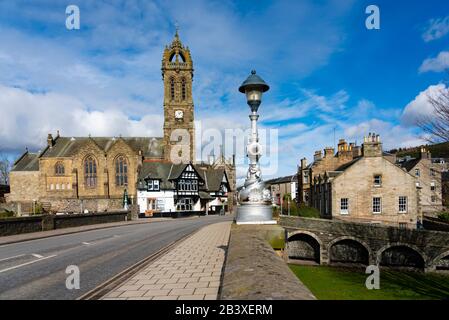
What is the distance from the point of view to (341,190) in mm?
33094

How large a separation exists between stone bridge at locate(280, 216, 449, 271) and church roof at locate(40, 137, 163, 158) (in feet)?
119

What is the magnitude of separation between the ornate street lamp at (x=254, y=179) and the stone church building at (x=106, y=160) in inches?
1626

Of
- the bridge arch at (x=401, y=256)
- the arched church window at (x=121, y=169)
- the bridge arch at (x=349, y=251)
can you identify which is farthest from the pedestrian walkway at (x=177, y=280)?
the arched church window at (x=121, y=169)

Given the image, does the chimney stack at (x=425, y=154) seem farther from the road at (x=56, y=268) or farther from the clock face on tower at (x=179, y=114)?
the road at (x=56, y=268)

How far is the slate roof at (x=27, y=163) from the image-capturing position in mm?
59562

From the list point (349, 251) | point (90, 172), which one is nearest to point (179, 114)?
point (90, 172)

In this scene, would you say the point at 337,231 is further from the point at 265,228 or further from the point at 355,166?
the point at 265,228

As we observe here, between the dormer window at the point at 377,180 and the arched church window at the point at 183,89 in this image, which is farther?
the arched church window at the point at 183,89

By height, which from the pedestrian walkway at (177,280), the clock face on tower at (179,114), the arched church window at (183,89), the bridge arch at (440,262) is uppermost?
the arched church window at (183,89)

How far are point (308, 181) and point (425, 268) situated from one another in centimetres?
2457

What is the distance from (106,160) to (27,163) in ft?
66.6
